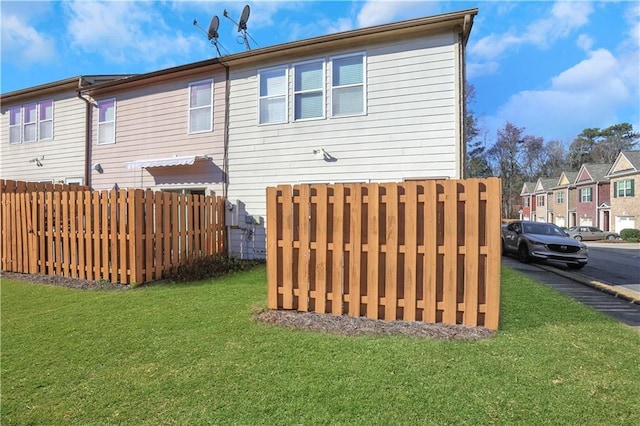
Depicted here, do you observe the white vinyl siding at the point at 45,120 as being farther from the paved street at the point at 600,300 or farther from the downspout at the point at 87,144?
the paved street at the point at 600,300

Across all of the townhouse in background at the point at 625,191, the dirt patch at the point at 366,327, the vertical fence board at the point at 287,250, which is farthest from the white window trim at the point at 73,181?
the townhouse in background at the point at 625,191

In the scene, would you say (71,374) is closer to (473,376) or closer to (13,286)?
(473,376)

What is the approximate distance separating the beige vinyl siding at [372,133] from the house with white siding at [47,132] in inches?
274

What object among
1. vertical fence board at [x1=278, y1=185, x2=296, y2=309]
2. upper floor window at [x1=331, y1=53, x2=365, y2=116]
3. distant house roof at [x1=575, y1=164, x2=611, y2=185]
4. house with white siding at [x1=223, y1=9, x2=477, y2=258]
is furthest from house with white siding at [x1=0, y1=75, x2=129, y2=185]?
distant house roof at [x1=575, y1=164, x2=611, y2=185]

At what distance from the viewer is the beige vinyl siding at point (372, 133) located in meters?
7.91

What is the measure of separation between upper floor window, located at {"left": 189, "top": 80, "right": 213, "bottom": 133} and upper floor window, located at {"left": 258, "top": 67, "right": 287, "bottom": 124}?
Result: 6.09ft

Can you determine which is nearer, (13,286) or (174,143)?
(13,286)

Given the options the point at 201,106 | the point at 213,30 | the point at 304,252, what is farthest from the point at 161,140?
the point at 304,252

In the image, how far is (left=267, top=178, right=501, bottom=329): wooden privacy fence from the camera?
387 centimetres

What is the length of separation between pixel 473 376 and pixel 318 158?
23.0 feet

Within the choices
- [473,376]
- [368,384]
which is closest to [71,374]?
[368,384]

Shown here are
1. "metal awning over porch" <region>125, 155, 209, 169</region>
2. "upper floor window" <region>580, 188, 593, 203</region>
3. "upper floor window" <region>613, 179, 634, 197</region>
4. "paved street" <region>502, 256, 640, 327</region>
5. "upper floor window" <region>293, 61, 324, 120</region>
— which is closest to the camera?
"paved street" <region>502, 256, 640, 327</region>

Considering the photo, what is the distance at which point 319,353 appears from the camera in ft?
10.8

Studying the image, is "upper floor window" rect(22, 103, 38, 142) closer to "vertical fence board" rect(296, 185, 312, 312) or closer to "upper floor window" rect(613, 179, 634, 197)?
"vertical fence board" rect(296, 185, 312, 312)
